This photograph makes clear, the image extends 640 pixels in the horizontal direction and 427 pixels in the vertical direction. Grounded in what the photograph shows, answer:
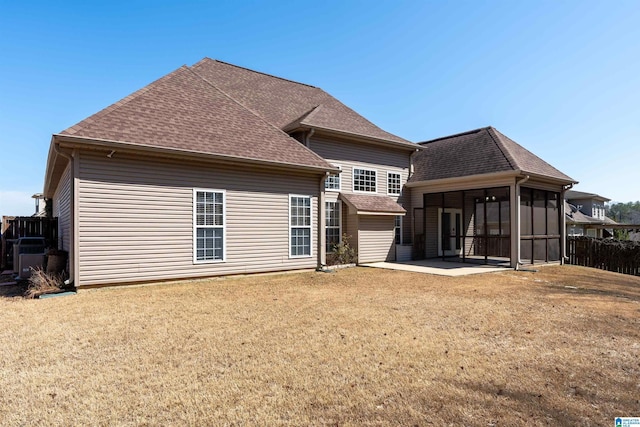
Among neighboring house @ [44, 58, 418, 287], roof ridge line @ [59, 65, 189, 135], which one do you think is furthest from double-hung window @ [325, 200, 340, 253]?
roof ridge line @ [59, 65, 189, 135]

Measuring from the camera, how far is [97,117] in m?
8.60

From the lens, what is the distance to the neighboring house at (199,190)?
8.15m

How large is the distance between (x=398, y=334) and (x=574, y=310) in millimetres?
4265

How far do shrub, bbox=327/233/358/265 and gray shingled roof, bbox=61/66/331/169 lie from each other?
3772 millimetres

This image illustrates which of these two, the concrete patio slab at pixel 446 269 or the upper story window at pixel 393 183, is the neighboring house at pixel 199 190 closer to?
the upper story window at pixel 393 183

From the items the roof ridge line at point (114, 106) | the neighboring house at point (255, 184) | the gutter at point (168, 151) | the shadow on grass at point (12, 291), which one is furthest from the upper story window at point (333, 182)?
the shadow on grass at point (12, 291)

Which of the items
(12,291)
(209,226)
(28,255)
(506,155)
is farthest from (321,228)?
(28,255)

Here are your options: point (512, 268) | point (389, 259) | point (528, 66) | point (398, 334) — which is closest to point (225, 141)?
point (398, 334)

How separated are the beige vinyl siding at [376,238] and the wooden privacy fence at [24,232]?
11.8 metres

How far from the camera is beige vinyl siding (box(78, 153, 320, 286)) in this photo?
8125 millimetres

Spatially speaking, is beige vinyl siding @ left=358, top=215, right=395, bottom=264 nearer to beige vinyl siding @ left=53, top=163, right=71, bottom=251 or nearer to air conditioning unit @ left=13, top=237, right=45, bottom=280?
beige vinyl siding @ left=53, top=163, right=71, bottom=251

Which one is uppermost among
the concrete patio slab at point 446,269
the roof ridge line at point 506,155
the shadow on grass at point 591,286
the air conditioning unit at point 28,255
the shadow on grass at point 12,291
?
the roof ridge line at point 506,155

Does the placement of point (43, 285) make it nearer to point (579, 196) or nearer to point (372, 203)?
point (372, 203)

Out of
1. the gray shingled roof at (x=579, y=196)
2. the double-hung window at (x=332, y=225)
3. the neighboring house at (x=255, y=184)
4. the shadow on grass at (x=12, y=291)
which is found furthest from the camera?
the gray shingled roof at (x=579, y=196)
